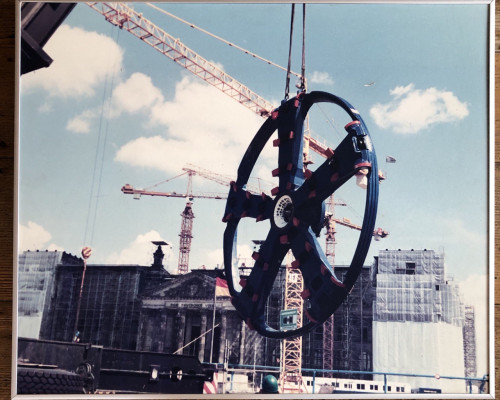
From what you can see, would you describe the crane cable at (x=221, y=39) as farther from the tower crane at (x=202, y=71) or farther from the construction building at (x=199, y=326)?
the construction building at (x=199, y=326)

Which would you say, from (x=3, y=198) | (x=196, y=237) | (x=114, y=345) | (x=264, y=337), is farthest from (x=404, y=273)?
(x=3, y=198)

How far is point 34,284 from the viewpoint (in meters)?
4.76

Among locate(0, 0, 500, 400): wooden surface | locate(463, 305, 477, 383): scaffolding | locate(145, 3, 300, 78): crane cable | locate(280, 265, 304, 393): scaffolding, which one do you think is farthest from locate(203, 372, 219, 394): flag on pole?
locate(145, 3, 300, 78): crane cable

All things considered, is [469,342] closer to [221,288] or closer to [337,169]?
[337,169]

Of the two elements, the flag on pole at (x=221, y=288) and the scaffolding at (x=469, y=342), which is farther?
the flag on pole at (x=221, y=288)

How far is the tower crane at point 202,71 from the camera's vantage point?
15.8 feet

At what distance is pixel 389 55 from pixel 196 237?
2.40 metres

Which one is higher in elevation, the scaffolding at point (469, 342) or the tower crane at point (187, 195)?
the tower crane at point (187, 195)

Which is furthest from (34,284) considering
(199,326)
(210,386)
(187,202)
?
(210,386)

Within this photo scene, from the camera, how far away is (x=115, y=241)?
5.02 metres

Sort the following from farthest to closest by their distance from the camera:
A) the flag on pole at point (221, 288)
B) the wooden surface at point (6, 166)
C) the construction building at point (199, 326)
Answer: the flag on pole at point (221, 288), the construction building at point (199, 326), the wooden surface at point (6, 166)

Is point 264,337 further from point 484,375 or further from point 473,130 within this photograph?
point 473,130

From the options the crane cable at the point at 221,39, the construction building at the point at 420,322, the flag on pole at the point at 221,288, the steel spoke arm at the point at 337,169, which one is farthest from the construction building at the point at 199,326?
the crane cable at the point at 221,39

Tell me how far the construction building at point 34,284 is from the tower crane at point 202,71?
85cm
